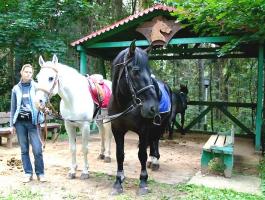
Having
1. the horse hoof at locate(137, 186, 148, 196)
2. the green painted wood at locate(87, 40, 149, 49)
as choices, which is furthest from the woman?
the green painted wood at locate(87, 40, 149, 49)

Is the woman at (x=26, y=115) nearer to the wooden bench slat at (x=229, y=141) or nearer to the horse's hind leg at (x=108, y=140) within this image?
the horse's hind leg at (x=108, y=140)

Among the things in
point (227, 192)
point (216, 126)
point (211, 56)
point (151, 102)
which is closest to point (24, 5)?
point (211, 56)

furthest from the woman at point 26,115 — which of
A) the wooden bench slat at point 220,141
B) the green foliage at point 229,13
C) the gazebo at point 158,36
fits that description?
the gazebo at point 158,36

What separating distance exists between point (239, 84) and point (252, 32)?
395 inches

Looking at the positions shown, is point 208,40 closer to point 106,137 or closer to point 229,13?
point 229,13

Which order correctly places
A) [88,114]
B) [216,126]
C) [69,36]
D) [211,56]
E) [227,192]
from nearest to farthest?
[227,192], [88,114], [211,56], [69,36], [216,126]

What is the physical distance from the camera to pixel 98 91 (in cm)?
613

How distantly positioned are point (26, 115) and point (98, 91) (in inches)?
58.9

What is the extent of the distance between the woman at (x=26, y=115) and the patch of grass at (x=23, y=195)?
0.48m

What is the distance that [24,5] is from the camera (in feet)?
34.9

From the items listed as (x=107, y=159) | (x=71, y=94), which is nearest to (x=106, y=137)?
(x=107, y=159)

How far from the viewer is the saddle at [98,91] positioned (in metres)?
6.04

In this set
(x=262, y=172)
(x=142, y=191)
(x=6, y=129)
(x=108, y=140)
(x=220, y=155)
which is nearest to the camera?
(x=142, y=191)

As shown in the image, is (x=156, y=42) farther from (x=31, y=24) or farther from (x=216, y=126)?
(x=216, y=126)
